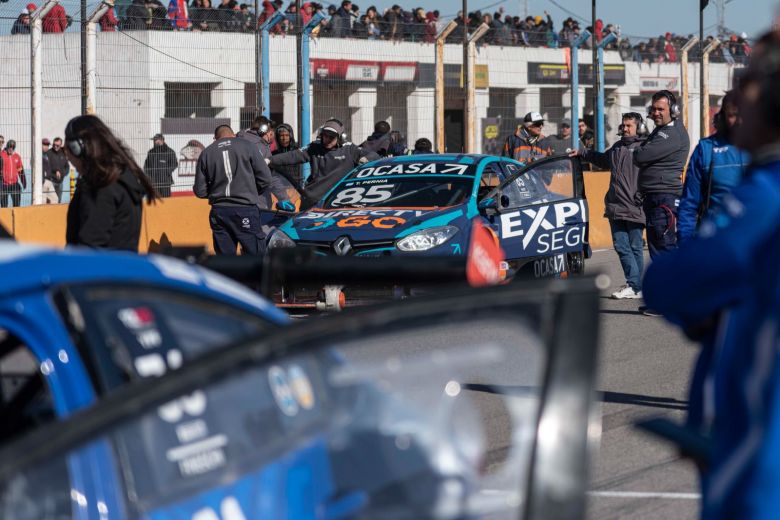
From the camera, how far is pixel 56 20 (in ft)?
48.3

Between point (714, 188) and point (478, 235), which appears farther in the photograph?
point (714, 188)

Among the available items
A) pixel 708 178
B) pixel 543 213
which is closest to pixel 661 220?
pixel 543 213

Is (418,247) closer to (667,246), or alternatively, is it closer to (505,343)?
(667,246)

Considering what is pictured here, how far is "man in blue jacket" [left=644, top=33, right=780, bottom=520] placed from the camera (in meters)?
2.23

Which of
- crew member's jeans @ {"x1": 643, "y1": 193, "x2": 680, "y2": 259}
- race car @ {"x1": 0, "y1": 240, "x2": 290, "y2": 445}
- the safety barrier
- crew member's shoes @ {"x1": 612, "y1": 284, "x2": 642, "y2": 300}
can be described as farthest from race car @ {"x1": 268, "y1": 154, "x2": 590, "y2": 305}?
race car @ {"x1": 0, "y1": 240, "x2": 290, "y2": 445}

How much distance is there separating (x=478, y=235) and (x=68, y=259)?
2.99 feet

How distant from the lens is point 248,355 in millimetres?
2012

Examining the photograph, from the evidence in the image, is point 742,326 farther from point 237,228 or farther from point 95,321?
point 237,228

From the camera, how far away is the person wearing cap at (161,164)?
16938 millimetres

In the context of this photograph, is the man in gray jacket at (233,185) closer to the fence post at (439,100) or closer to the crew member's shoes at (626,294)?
the crew member's shoes at (626,294)

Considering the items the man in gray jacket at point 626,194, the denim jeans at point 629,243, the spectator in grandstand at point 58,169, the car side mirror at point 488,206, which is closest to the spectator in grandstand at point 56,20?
the spectator in grandstand at point 58,169

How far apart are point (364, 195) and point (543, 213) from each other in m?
1.72

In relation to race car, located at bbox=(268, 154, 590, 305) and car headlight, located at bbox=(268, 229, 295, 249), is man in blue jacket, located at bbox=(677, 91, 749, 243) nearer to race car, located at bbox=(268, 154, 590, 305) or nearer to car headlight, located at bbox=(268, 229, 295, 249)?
race car, located at bbox=(268, 154, 590, 305)

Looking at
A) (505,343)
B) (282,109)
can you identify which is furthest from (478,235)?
(282,109)
